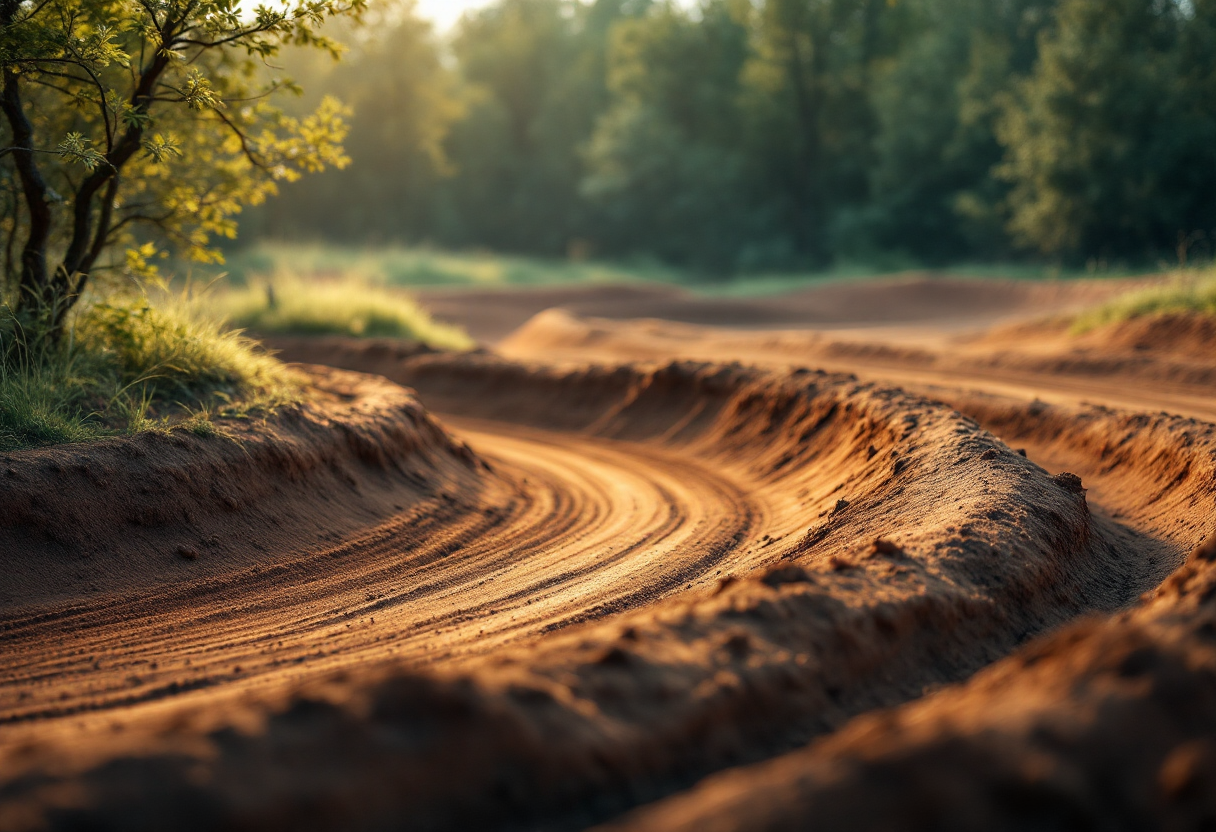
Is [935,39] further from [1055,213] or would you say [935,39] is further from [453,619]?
[453,619]

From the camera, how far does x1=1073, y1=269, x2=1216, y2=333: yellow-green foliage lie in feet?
52.6

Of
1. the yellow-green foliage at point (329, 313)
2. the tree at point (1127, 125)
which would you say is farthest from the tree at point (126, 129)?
the tree at point (1127, 125)

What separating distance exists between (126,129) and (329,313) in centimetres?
1098

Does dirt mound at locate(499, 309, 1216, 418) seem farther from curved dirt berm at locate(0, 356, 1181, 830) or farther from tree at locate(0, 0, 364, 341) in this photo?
tree at locate(0, 0, 364, 341)

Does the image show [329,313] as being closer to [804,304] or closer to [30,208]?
[30,208]

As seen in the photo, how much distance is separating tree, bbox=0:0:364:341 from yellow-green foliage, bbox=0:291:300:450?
0.31 metres

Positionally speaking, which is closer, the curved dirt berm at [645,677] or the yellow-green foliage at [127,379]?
the curved dirt berm at [645,677]

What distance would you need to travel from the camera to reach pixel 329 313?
739 inches

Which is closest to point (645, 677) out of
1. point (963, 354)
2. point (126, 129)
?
point (126, 129)

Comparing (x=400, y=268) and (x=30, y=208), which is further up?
(x=30, y=208)

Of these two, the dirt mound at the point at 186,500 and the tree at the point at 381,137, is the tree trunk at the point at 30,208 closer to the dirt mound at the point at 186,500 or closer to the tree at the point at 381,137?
the dirt mound at the point at 186,500

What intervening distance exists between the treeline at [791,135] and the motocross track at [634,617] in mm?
26469

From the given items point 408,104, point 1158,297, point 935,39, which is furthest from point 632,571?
point 408,104

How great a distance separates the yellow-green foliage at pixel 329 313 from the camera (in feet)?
61.2
